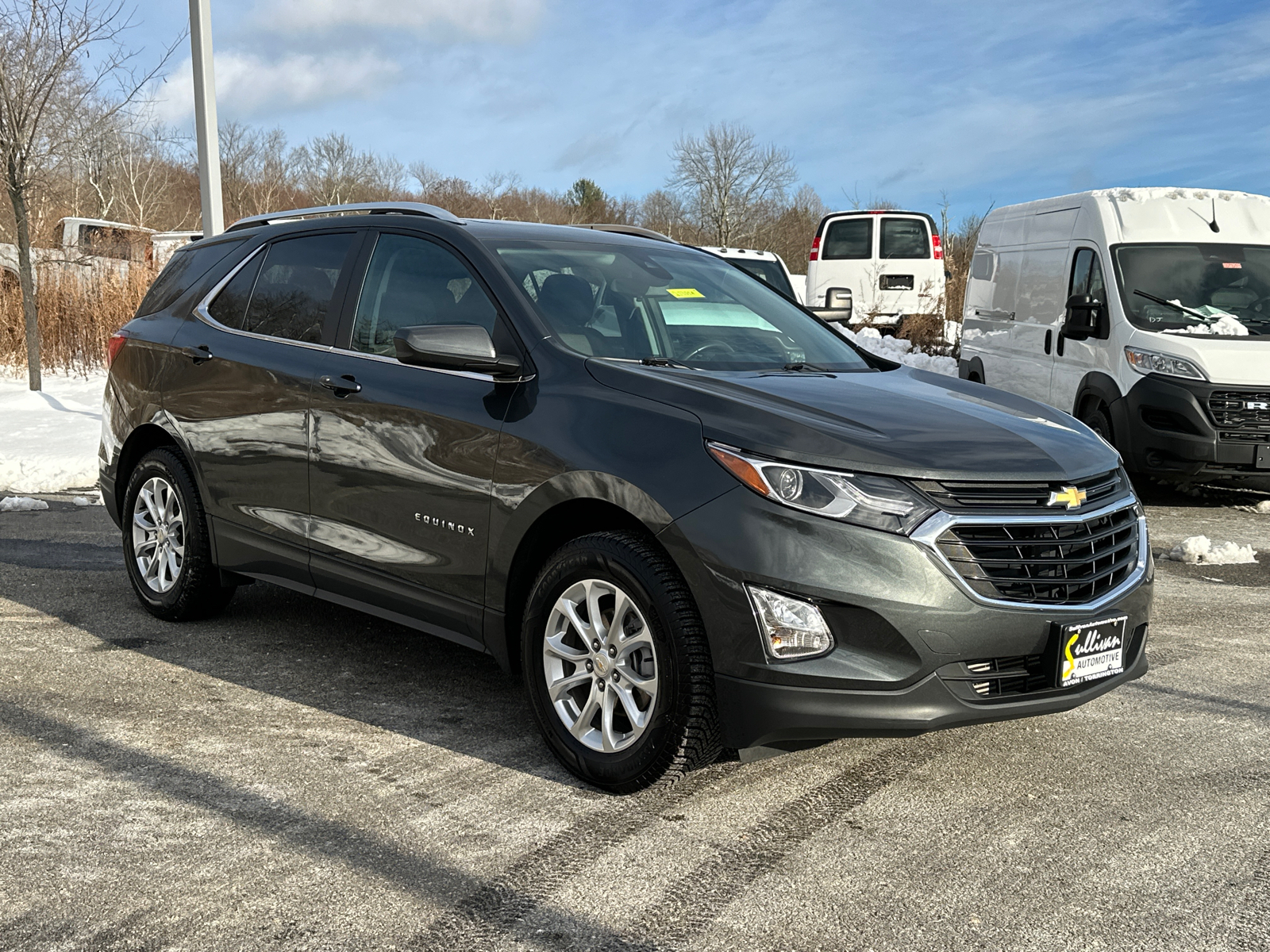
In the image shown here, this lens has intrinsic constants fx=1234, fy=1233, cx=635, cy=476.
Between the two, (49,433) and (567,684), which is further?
(49,433)

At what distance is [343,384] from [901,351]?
603 inches

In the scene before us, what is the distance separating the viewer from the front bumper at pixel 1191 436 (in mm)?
8789

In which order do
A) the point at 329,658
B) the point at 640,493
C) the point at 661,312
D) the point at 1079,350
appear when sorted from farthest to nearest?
the point at 1079,350 → the point at 329,658 → the point at 661,312 → the point at 640,493

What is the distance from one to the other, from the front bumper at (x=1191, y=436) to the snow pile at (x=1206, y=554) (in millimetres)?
1348

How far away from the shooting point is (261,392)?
495 centimetres

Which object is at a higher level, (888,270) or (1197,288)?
(888,270)

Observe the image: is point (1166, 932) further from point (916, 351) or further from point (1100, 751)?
point (916, 351)

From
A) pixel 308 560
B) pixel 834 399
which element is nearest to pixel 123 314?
pixel 308 560

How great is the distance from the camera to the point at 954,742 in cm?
420

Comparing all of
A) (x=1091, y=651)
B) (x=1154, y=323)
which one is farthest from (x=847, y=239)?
(x=1091, y=651)

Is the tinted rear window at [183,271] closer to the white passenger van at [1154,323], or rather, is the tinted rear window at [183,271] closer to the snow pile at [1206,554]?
the snow pile at [1206,554]

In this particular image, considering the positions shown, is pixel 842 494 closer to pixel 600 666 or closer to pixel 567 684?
pixel 600 666

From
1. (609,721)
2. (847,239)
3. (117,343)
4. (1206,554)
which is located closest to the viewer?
(609,721)

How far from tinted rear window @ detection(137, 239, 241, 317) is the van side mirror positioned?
6689 millimetres
